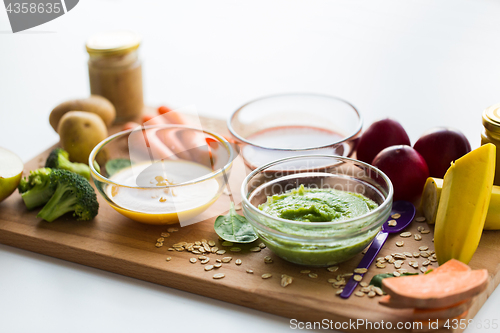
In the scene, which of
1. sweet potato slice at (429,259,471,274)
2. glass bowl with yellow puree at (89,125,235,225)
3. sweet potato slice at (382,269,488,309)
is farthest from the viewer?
glass bowl with yellow puree at (89,125,235,225)

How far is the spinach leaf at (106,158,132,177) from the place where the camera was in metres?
2.42

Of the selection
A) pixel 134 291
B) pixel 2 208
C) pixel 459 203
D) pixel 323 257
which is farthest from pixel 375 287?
pixel 2 208

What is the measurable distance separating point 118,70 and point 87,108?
0.93 feet

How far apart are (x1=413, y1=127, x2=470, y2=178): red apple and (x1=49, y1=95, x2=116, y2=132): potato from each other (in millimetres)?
1660

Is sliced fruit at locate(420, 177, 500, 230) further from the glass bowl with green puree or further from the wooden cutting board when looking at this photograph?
the glass bowl with green puree

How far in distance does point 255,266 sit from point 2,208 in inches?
46.2

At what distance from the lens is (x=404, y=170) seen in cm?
218

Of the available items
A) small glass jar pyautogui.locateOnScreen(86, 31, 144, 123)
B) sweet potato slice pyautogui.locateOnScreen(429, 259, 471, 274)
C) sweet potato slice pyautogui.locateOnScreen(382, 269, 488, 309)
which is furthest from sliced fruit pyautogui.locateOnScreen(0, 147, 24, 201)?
sweet potato slice pyautogui.locateOnScreen(429, 259, 471, 274)

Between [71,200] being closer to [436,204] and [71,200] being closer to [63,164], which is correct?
[63,164]

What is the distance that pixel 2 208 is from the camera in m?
2.31

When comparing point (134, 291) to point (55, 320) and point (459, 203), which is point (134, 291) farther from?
point (459, 203)

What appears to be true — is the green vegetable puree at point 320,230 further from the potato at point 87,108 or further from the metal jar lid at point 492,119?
the potato at point 87,108

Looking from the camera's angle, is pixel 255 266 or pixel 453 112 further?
pixel 453 112

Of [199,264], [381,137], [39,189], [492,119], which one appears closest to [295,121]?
[381,137]
